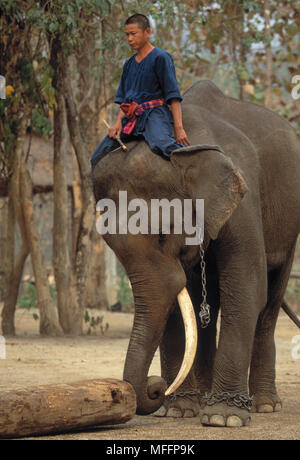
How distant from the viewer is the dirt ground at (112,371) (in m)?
4.54

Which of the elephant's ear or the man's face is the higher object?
the man's face

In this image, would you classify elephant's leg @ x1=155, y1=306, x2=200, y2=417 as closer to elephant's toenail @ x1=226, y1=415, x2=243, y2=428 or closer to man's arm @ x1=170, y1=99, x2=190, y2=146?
elephant's toenail @ x1=226, y1=415, x2=243, y2=428

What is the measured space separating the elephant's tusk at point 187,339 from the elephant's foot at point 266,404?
1.28 metres

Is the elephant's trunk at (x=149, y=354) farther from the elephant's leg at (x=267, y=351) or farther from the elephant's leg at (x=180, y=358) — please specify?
the elephant's leg at (x=267, y=351)

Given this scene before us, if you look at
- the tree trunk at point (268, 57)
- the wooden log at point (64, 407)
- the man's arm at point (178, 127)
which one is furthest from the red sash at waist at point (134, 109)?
the tree trunk at point (268, 57)

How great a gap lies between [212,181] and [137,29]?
1.06 metres

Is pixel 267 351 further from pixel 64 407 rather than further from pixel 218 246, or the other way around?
pixel 64 407

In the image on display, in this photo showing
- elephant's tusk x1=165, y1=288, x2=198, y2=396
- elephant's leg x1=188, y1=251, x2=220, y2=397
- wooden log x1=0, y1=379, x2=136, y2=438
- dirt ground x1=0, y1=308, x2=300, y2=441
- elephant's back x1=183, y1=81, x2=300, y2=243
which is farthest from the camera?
elephant's leg x1=188, y1=251, x2=220, y2=397

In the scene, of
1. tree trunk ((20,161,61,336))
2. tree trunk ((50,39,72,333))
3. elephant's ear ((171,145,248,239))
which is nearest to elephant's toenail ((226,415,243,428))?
elephant's ear ((171,145,248,239))

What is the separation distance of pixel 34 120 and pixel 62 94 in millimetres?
534

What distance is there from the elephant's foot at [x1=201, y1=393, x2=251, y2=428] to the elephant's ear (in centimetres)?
96

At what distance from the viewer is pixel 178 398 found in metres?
5.49

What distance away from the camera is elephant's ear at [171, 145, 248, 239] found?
4.87m

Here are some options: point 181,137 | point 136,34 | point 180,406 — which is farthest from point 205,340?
point 136,34
